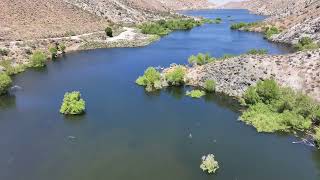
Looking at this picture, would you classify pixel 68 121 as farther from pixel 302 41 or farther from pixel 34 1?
pixel 34 1

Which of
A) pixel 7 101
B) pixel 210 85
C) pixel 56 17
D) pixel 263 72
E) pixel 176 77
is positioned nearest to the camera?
pixel 7 101

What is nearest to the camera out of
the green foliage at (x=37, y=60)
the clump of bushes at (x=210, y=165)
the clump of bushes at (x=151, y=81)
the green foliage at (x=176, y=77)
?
the clump of bushes at (x=210, y=165)

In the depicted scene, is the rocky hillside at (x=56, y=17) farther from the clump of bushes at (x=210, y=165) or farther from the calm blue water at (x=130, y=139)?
the clump of bushes at (x=210, y=165)

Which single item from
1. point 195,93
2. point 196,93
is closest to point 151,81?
point 195,93

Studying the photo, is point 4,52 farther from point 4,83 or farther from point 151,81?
point 151,81

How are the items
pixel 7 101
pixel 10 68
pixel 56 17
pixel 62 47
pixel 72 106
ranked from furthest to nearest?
pixel 56 17 → pixel 62 47 → pixel 10 68 → pixel 7 101 → pixel 72 106

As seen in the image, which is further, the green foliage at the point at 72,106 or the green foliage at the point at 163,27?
the green foliage at the point at 163,27

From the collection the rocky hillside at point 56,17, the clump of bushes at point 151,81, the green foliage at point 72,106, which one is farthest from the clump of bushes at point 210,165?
the rocky hillside at point 56,17

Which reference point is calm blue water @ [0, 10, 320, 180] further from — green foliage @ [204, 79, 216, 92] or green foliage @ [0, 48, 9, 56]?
green foliage @ [0, 48, 9, 56]

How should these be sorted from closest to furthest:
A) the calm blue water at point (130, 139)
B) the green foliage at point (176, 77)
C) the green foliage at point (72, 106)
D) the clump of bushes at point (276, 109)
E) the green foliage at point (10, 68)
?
the calm blue water at point (130, 139)
the clump of bushes at point (276, 109)
the green foliage at point (72, 106)
the green foliage at point (176, 77)
the green foliage at point (10, 68)
